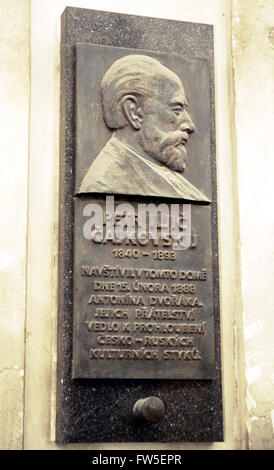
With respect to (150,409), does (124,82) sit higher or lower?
higher

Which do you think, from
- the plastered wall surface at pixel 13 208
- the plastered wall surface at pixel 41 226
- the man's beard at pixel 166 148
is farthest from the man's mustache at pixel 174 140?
the plastered wall surface at pixel 13 208

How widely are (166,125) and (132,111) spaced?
0.81ft

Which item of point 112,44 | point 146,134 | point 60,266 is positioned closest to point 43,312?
point 60,266

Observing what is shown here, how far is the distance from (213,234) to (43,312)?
1262 mm

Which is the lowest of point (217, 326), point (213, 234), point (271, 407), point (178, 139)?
point (271, 407)

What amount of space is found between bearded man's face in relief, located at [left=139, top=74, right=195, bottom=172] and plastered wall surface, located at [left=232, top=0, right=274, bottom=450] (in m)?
0.48

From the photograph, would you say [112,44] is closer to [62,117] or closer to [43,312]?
[62,117]

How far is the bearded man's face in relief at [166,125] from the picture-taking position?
276 inches

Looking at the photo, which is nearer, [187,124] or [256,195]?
[187,124]

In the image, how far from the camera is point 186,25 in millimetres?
7367

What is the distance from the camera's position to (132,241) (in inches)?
269

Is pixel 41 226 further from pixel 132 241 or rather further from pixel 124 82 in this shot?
pixel 124 82

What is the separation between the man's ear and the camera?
6969 mm

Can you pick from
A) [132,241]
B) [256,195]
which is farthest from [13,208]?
[256,195]
